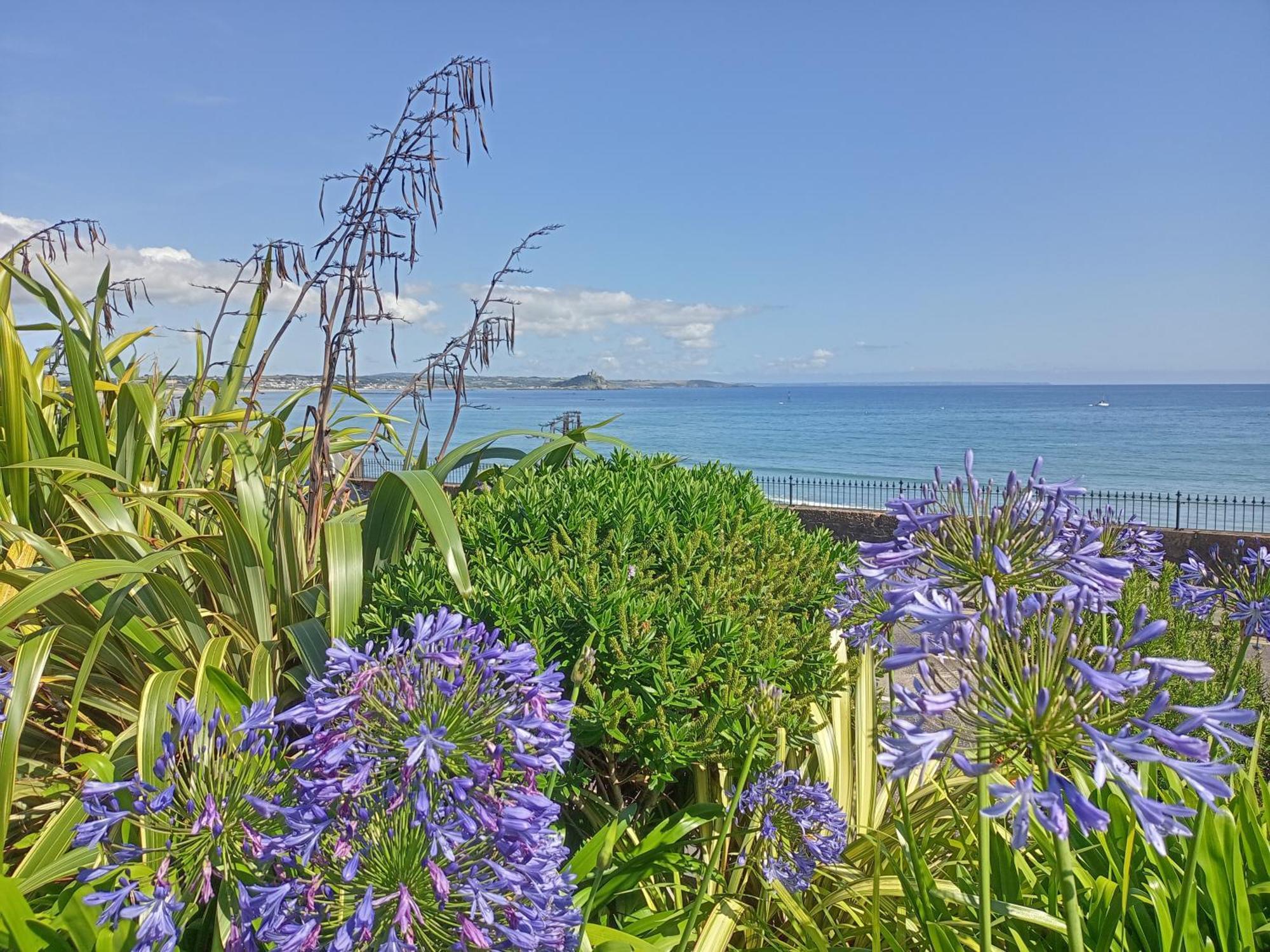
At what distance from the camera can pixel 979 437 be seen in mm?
70188

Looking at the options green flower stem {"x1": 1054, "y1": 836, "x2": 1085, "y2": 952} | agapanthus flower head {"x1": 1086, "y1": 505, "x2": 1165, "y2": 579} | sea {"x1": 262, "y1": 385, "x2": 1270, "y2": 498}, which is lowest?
sea {"x1": 262, "y1": 385, "x2": 1270, "y2": 498}

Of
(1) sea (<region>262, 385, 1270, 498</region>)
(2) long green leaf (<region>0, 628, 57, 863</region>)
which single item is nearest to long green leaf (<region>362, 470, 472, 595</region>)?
(1) sea (<region>262, 385, 1270, 498</region>)

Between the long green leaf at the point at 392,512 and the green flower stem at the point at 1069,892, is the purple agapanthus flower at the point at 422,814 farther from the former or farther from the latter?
the long green leaf at the point at 392,512

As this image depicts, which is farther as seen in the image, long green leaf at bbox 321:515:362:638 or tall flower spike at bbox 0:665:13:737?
long green leaf at bbox 321:515:362:638

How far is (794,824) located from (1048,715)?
120cm

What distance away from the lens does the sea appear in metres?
42.4

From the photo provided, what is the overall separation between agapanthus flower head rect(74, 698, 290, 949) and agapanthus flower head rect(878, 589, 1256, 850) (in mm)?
1047

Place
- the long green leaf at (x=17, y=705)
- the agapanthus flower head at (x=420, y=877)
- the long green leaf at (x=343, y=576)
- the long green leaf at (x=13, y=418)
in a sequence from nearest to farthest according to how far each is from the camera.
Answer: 1. the agapanthus flower head at (x=420, y=877)
2. the long green leaf at (x=17, y=705)
3. the long green leaf at (x=343, y=576)
4. the long green leaf at (x=13, y=418)

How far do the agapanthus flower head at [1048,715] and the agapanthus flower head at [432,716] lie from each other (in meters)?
0.59

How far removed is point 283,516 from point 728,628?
1.76m

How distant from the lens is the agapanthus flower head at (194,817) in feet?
4.15

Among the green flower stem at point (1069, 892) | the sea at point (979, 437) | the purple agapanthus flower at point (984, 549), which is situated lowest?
the sea at point (979, 437)

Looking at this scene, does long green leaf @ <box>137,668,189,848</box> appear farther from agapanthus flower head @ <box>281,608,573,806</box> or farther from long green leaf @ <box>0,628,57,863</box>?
agapanthus flower head @ <box>281,608,573,806</box>

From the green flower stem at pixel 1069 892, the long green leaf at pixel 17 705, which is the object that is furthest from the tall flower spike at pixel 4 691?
the green flower stem at pixel 1069 892
